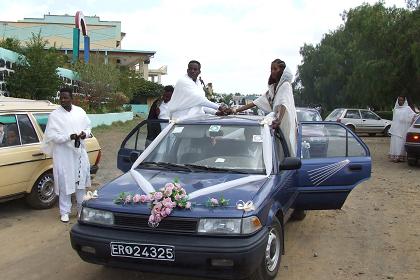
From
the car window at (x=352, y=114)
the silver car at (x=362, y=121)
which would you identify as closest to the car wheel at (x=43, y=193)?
the silver car at (x=362, y=121)

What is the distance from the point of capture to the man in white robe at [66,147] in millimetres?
6758

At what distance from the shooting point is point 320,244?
19.8ft

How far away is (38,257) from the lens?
216 inches

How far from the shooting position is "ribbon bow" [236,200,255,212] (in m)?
4.07

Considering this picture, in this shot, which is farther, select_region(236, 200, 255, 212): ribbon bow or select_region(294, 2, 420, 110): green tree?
select_region(294, 2, 420, 110): green tree

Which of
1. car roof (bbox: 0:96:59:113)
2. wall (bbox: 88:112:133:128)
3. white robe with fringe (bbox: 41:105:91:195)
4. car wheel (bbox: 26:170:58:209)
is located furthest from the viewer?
wall (bbox: 88:112:133:128)

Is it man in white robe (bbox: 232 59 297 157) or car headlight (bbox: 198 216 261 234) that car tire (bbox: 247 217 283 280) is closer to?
car headlight (bbox: 198 216 261 234)

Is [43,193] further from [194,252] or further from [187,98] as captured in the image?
[194,252]

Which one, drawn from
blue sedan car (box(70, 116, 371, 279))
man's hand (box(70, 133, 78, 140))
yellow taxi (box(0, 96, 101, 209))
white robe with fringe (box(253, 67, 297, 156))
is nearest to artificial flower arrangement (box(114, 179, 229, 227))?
blue sedan car (box(70, 116, 371, 279))

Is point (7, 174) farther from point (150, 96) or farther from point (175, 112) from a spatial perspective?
point (150, 96)

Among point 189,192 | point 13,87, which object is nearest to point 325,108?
point 13,87

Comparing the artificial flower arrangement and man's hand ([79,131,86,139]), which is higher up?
man's hand ([79,131,86,139])

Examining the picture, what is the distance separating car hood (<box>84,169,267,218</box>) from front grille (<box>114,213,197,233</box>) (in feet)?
0.14

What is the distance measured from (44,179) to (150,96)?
41.2 meters
